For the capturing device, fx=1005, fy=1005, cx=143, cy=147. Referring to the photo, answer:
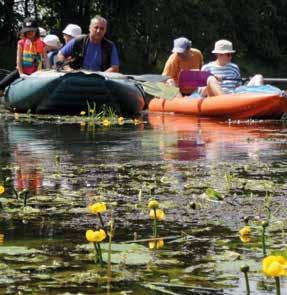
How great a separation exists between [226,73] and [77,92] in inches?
84.3

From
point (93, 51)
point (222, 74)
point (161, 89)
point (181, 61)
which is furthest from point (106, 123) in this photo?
point (181, 61)

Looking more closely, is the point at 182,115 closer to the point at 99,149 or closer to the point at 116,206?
the point at 99,149

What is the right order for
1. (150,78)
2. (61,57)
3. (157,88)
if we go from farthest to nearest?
1. (150,78)
2. (157,88)
3. (61,57)

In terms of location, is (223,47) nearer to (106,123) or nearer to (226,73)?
(226,73)

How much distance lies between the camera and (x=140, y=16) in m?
36.4

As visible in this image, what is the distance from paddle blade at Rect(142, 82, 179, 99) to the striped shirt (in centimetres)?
52

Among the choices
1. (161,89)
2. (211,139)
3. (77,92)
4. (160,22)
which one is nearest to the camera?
(211,139)

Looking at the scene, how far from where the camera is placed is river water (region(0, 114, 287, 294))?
2848 mm

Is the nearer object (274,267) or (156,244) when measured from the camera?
(274,267)

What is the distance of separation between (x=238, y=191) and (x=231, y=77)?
8500 millimetres

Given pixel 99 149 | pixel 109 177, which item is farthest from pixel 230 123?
pixel 109 177

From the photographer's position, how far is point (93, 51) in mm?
12555

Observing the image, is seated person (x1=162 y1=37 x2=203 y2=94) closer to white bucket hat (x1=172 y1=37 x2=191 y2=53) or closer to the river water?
white bucket hat (x1=172 y1=37 x2=191 y2=53)

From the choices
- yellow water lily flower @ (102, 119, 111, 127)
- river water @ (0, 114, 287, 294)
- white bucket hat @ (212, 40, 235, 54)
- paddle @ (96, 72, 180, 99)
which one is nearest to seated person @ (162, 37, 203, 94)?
paddle @ (96, 72, 180, 99)
